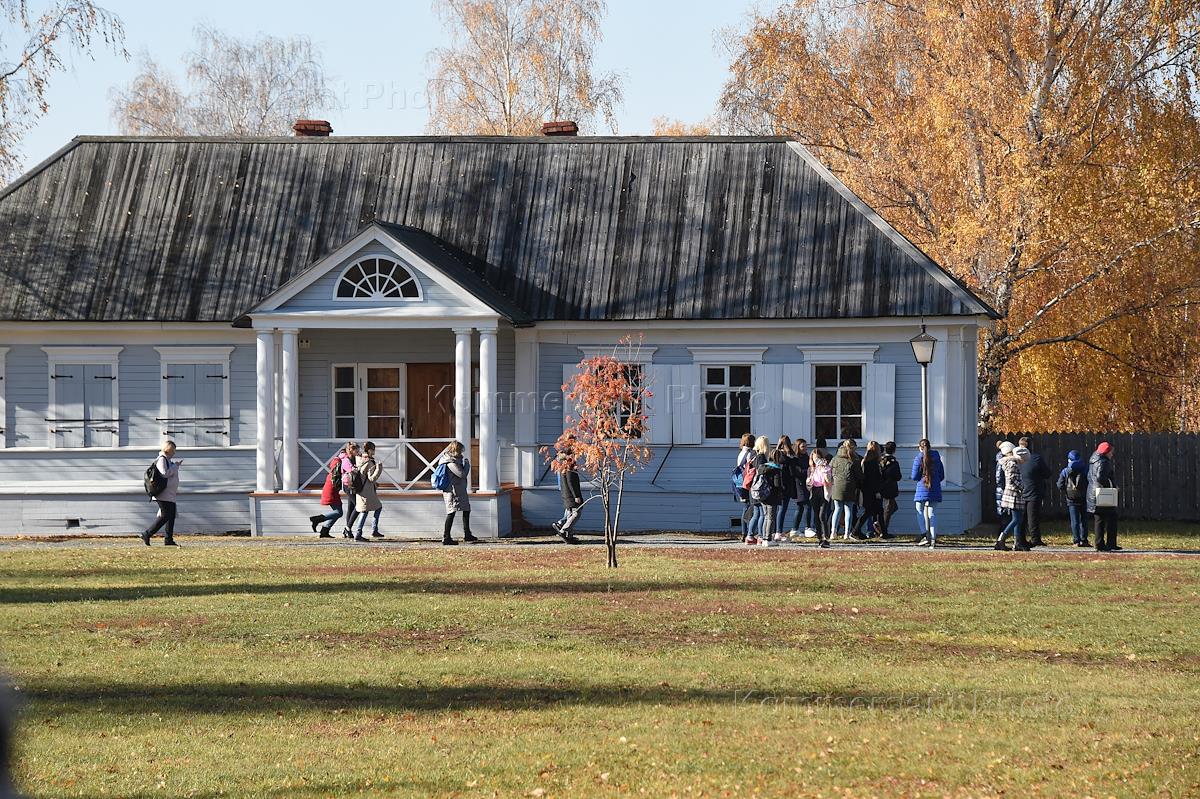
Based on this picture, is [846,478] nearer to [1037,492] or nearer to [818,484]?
[818,484]

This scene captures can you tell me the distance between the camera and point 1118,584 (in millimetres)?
17844

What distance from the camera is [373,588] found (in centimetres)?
1700

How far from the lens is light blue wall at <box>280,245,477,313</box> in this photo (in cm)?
2481

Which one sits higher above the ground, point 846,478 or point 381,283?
point 381,283

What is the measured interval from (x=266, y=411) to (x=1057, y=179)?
52.4ft

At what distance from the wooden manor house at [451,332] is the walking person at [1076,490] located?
97.9 inches

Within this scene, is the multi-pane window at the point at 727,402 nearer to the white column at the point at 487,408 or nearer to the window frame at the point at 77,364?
the white column at the point at 487,408

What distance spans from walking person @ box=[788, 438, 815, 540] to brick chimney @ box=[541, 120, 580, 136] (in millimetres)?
8696

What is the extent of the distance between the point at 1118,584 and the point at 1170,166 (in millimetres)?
15433

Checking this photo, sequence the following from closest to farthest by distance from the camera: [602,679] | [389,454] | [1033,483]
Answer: [602,679]
[1033,483]
[389,454]

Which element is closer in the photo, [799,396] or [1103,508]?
[1103,508]

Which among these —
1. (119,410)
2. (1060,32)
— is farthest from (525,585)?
(1060,32)

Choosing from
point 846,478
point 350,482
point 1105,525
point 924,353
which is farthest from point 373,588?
point 1105,525

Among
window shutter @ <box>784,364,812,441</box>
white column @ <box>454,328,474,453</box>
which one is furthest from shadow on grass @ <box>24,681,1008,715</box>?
window shutter @ <box>784,364,812,441</box>
